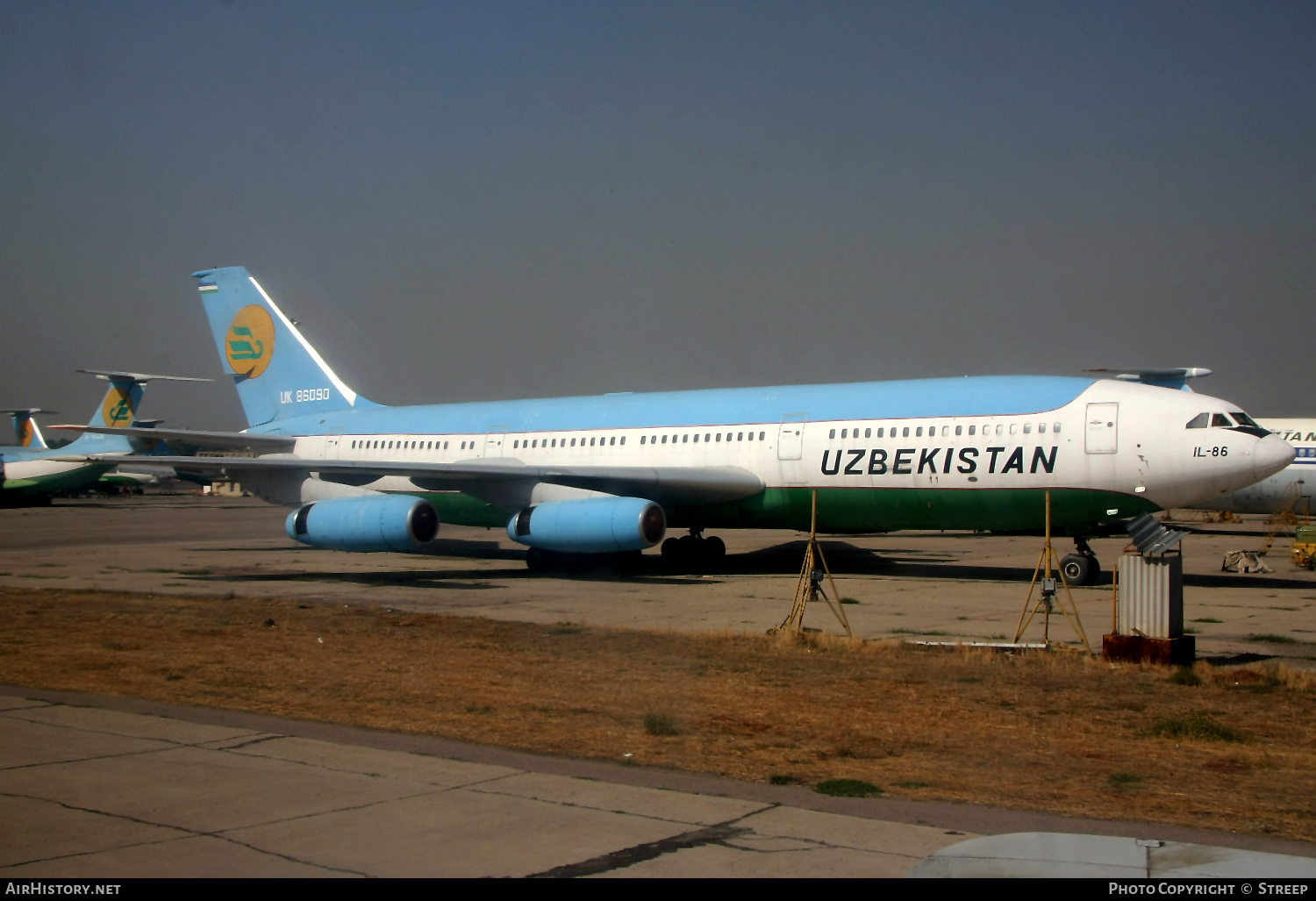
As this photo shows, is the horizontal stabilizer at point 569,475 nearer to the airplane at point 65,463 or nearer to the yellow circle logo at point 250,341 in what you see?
the yellow circle logo at point 250,341

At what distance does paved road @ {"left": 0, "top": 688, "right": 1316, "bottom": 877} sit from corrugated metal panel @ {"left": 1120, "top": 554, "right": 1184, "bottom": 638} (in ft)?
20.0

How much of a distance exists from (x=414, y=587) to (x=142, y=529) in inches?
896

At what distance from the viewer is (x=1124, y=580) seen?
1207 cm

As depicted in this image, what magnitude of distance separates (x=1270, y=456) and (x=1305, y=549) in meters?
9.11

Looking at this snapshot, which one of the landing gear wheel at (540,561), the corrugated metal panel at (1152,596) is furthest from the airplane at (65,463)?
the corrugated metal panel at (1152,596)

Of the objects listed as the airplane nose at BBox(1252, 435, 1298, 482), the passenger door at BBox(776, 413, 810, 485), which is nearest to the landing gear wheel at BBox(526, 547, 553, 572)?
the passenger door at BBox(776, 413, 810, 485)

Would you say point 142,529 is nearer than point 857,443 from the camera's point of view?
No

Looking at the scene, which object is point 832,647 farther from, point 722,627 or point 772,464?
point 772,464

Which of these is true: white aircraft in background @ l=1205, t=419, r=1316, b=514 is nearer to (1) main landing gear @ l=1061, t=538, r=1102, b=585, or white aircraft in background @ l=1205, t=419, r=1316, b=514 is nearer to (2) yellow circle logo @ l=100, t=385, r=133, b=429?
(1) main landing gear @ l=1061, t=538, r=1102, b=585

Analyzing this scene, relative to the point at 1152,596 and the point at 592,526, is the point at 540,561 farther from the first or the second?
the point at 1152,596

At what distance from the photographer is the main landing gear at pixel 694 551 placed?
2538 cm

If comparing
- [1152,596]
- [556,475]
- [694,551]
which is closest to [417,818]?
[1152,596]
